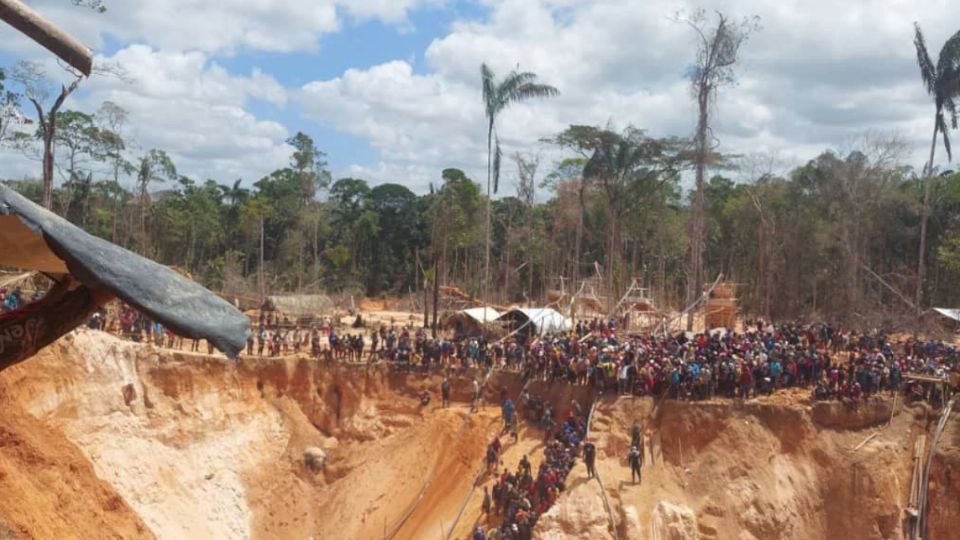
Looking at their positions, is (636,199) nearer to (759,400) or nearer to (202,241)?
(759,400)

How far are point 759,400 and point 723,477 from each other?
7.91ft

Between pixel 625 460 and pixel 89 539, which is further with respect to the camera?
pixel 625 460

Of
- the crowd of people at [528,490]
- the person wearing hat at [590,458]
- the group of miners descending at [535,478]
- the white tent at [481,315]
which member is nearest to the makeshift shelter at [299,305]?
the white tent at [481,315]

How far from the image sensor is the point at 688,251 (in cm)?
5584

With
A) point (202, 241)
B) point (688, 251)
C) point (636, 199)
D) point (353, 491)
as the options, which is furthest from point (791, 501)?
point (202, 241)

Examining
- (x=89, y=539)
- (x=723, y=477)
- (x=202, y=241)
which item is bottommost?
(x=723, y=477)

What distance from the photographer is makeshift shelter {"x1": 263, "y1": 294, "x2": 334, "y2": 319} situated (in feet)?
123

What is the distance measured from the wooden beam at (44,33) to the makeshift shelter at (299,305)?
110ft

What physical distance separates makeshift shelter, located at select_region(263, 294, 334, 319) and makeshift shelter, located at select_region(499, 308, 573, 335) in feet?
32.8

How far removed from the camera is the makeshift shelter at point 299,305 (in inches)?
1471

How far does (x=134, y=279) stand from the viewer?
13.6 ft

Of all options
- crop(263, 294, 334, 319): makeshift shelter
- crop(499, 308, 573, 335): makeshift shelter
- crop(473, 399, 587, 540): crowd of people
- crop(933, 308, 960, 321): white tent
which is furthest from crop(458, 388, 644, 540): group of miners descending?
crop(933, 308, 960, 321): white tent

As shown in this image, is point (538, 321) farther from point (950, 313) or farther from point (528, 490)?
point (950, 313)

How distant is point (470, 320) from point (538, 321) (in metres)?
4.59
